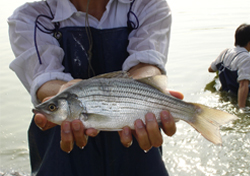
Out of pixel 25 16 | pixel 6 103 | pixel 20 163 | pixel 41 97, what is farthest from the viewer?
pixel 6 103

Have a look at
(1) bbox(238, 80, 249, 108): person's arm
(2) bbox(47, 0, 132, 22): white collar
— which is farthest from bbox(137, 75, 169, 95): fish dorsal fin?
(1) bbox(238, 80, 249, 108): person's arm

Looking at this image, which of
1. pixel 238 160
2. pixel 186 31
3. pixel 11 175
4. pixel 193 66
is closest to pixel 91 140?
pixel 11 175

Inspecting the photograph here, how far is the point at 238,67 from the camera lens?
522cm

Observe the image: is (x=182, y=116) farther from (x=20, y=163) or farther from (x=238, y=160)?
(x=20, y=163)

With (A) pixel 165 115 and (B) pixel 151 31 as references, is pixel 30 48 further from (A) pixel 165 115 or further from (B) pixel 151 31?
(A) pixel 165 115

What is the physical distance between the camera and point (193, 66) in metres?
7.46

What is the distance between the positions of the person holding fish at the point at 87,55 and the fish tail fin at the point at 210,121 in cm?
28

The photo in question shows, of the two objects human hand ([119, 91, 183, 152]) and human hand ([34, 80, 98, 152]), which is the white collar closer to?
human hand ([34, 80, 98, 152])

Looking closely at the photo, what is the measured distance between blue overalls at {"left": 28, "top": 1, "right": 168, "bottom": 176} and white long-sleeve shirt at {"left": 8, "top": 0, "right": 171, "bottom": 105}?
0.10m

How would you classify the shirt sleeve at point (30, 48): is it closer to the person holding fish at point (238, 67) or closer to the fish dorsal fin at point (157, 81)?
the fish dorsal fin at point (157, 81)

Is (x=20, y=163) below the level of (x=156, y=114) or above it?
below

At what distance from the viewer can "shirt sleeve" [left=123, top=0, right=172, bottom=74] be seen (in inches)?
95.4

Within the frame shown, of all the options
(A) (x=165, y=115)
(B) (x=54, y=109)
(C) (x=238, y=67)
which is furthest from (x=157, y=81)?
(C) (x=238, y=67)

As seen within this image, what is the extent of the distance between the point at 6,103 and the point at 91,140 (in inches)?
164
